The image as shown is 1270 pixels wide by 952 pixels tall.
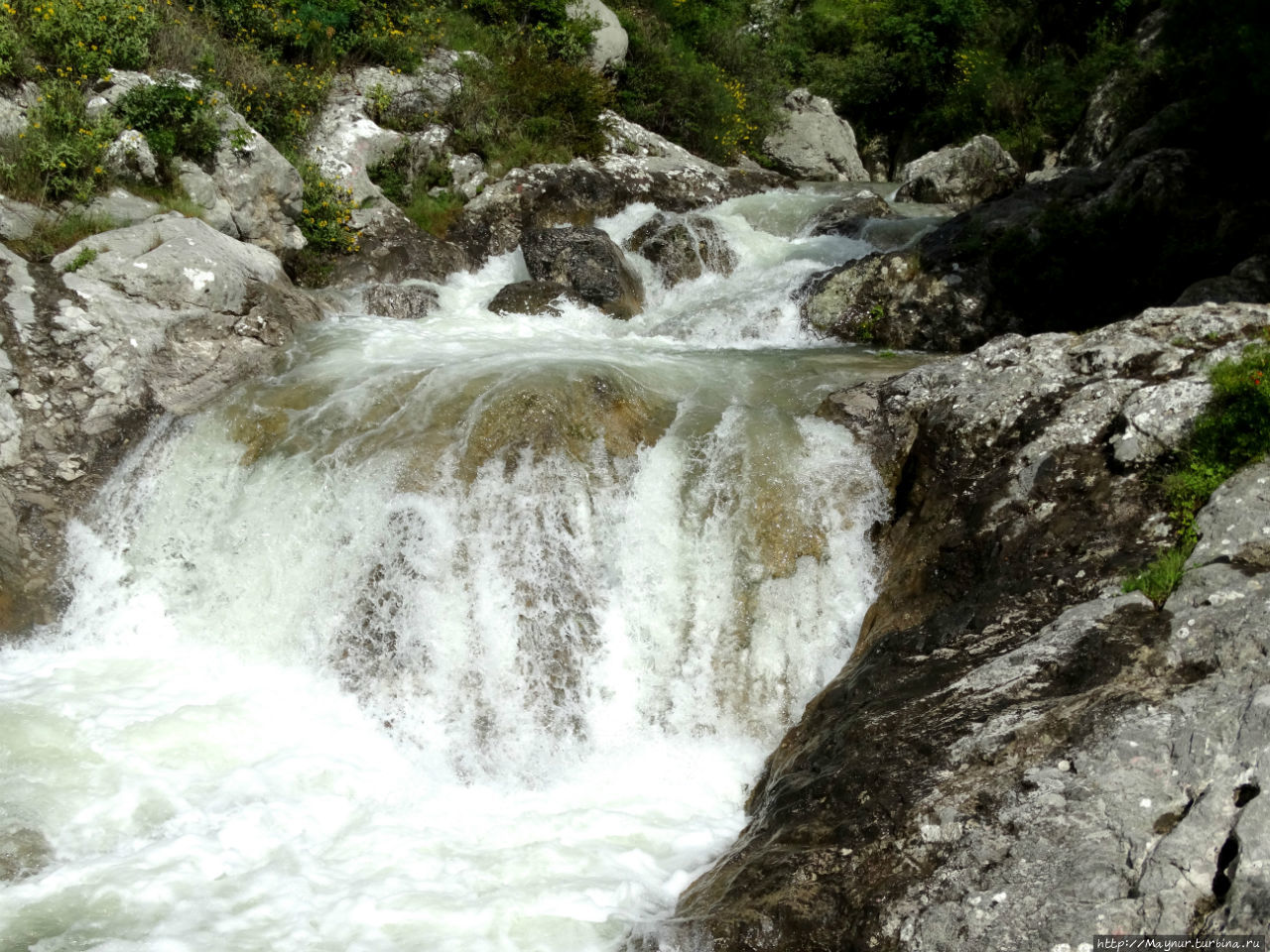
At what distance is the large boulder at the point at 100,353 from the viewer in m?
8.38

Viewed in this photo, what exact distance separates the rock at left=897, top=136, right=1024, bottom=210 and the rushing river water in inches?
465

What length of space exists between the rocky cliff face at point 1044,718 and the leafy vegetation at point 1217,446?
125mm

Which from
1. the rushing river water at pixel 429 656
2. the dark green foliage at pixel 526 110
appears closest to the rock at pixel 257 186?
the rushing river water at pixel 429 656

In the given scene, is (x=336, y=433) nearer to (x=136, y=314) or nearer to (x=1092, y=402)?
(x=136, y=314)

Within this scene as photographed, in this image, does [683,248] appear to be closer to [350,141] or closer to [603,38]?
[350,141]

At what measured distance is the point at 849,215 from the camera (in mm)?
16250

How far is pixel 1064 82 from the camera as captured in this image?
19.0 meters

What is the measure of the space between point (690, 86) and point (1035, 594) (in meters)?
19.9

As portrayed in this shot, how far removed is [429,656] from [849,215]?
12569 mm

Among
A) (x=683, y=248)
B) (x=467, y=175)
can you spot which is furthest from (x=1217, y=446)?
(x=467, y=175)

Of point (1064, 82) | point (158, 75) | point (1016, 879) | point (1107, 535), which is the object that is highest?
point (1064, 82)

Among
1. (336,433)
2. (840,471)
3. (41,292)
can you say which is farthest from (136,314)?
(840,471)

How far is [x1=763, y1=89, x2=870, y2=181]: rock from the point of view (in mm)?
24359

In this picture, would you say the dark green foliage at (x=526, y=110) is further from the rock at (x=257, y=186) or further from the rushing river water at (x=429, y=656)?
the rushing river water at (x=429, y=656)
